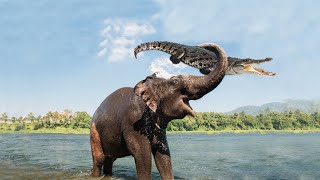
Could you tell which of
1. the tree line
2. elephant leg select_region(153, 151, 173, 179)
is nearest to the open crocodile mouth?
elephant leg select_region(153, 151, 173, 179)

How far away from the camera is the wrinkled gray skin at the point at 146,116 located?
6.92 m

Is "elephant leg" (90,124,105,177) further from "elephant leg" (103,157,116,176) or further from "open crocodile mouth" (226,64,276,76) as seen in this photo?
"open crocodile mouth" (226,64,276,76)

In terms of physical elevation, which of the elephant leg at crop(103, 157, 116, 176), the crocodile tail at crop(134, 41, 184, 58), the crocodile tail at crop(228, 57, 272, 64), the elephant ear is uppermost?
the crocodile tail at crop(134, 41, 184, 58)

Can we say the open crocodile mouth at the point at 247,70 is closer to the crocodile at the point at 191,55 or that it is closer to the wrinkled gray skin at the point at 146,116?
the crocodile at the point at 191,55

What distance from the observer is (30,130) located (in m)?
74.9

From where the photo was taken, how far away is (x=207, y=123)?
244 ft

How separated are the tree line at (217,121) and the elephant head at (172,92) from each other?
63780mm

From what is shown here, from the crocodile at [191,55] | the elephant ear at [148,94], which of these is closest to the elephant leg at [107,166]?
the elephant ear at [148,94]

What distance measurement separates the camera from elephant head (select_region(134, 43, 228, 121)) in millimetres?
6855

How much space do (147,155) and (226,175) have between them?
4.50 meters

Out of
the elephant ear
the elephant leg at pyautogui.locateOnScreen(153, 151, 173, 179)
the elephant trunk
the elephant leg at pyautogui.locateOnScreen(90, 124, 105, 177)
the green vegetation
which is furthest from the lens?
the green vegetation

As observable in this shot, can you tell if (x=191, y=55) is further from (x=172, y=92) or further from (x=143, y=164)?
(x=143, y=164)

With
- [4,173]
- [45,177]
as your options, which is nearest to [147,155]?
[45,177]

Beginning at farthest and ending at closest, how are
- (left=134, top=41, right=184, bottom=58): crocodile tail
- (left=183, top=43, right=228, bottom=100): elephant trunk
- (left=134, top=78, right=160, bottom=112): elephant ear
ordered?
1. (left=134, top=41, right=184, bottom=58): crocodile tail
2. (left=134, top=78, right=160, bottom=112): elephant ear
3. (left=183, top=43, right=228, bottom=100): elephant trunk
